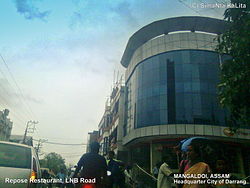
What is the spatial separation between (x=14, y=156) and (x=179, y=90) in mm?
17599

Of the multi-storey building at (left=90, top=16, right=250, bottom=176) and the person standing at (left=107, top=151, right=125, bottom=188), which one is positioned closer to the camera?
the person standing at (left=107, top=151, right=125, bottom=188)

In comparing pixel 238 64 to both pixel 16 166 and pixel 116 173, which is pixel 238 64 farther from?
pixel 16 166

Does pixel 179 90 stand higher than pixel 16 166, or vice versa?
pixel 179 90

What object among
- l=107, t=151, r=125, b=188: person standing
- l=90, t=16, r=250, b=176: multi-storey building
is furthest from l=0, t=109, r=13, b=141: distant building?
l=107, t=151, r=125, b=188: person standing

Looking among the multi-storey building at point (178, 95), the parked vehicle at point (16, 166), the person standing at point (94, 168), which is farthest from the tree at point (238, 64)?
the multi-storey building at point (178, 95)

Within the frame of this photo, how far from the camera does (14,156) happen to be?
11.9ft

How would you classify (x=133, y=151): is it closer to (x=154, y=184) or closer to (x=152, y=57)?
(x=152, y=57)

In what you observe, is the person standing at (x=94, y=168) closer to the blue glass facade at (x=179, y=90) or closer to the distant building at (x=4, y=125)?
the blue glass facade at (x=179, y=90)

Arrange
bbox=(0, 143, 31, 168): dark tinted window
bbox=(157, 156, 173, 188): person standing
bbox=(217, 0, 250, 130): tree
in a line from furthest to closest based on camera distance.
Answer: bbox=(217, 0, 250, 130): tree
bbox=(157, 156, 173, 188): person standing
bbox=(0, 143, 31, 168): dark tinted window

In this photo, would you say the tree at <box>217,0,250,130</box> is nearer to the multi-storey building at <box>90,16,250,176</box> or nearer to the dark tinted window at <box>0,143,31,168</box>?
the dark tinted window at <box>0,143,31,168</box>

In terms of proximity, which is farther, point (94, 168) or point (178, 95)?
point (178, 95)

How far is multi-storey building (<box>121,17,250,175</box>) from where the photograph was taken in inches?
732

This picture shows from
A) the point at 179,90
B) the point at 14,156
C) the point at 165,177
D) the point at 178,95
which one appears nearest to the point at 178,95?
the point at 178,95

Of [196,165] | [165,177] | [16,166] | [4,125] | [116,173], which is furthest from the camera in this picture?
[4,125]
